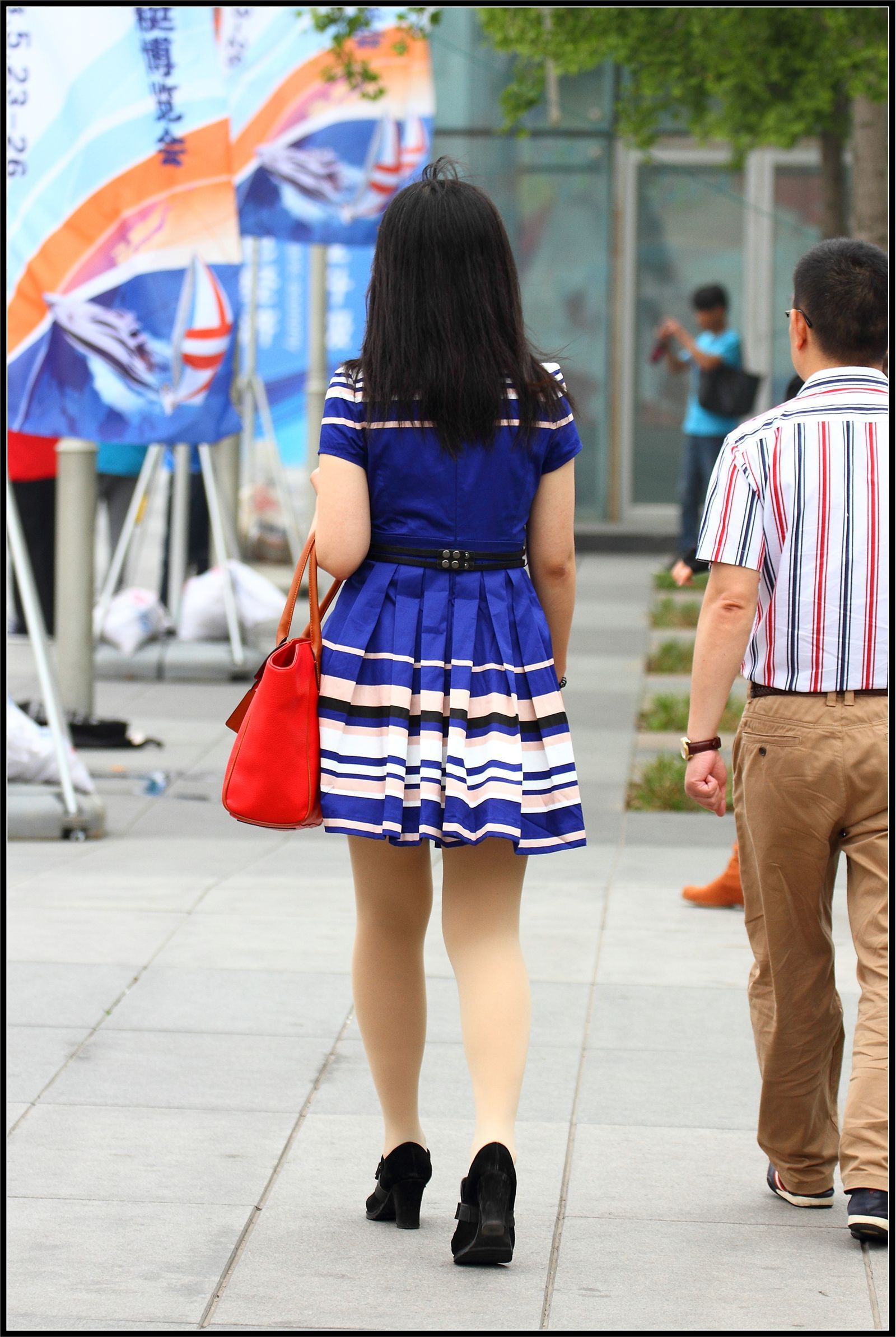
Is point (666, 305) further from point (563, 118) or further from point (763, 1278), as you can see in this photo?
point (763, 1278)

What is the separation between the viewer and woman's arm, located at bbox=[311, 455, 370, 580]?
3320 millimetres

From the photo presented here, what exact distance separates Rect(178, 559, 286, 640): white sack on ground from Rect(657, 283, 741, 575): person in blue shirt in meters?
4.20

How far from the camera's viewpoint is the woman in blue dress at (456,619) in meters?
3.30

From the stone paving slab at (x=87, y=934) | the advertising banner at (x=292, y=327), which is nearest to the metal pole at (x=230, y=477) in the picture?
the advertising banner at (x=292, y=327)

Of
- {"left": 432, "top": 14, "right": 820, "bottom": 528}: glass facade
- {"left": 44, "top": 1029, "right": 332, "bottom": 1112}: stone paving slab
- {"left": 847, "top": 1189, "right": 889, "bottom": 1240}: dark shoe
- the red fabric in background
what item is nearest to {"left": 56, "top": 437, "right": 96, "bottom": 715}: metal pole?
the red fabric in background

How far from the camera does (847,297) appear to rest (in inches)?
139

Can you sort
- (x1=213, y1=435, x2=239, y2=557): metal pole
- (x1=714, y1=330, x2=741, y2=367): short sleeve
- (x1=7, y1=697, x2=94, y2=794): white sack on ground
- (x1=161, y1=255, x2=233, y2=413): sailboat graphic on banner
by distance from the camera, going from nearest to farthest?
1. (x1=7, y1=697, x2=94, y2=794): white sack on ground
2. (x1=161, y1=255, x2=233, y2=413): sailboat graphic on banner
3. (x1=213, y1=435, x2=239, y2=557): metal pole
4. (x1=714, y1=330, x2=741, y2=367): short sleeve

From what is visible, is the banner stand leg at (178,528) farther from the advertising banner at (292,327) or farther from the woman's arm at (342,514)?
the woman's arm at (342,514)

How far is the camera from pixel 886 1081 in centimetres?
347

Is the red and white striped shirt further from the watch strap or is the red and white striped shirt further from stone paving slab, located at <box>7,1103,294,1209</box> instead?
stone paving slab, located at <box>7,1103,294,1209</box>

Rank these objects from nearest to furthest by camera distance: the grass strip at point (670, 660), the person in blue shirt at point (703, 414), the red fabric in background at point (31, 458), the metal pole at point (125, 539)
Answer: the red fabric in background at point (31, 458), the metal pole at point (125, 539), the grass strip at point (670, 660), the person in blue shirt at point (703, 414)

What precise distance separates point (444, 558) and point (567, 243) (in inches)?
603

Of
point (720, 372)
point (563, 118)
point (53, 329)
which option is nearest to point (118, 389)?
point (53, 329)

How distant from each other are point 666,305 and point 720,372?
451 cm
